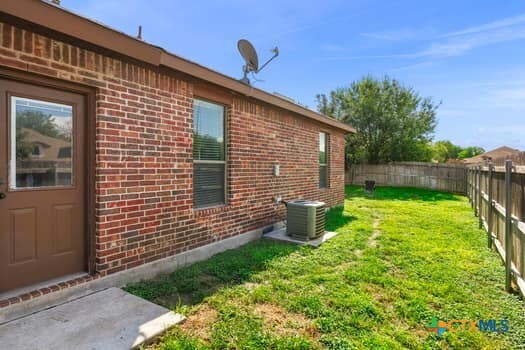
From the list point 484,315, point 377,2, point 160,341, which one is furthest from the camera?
point 377,2

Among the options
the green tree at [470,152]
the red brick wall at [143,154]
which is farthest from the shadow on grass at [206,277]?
the green tree at [470,152]

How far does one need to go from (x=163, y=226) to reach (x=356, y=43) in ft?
46.0

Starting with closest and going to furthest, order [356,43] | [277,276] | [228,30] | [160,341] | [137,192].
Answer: [160,341], [137,192], [277,276], [228,30], [356,43]

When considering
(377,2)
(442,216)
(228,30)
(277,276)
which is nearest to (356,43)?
(377,2)

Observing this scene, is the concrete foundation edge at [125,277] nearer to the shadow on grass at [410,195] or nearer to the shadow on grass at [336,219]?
the shadow on grass at [336,219]

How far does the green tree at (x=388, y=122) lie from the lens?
19266mm

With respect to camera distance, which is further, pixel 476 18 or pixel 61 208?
pixel 476 18

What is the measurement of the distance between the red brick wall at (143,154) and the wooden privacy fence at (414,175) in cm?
1493

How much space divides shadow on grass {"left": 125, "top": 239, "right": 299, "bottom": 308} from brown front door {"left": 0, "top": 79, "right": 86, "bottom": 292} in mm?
889

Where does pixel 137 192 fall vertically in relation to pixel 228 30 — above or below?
below

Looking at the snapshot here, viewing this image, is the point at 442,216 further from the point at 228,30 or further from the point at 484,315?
the point at 228,30

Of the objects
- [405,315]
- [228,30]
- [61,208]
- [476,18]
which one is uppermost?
[476,18]

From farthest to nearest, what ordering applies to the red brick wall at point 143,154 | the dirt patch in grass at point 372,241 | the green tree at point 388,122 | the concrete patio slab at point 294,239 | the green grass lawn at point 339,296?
the green tree at point 388,122 → the concrete patio slab at point 294,239 → the dirt patch in grass at point 372,241 → the red brick wall at point 143,154 → the green grass lawn at point 339,296

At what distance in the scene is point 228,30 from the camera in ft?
29.1
